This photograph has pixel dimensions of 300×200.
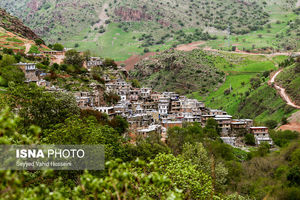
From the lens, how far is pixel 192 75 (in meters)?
134

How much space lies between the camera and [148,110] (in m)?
68.8

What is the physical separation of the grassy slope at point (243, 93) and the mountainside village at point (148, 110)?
21.4 m

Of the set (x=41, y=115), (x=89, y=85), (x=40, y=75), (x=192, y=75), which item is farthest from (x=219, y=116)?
(x=192, y=75)

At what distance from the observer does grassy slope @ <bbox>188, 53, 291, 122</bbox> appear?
9156 centimetres

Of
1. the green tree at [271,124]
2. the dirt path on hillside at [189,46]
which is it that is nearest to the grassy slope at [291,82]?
the green tree at [271,124]

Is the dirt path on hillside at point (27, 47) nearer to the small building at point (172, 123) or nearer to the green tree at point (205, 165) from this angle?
the small building at point (172, 123)

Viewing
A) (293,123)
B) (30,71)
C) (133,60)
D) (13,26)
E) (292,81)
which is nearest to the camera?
(30,71)

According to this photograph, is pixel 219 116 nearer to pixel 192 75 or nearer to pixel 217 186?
pixel 217 186

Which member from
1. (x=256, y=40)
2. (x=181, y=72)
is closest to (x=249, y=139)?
(x=181, y=72)

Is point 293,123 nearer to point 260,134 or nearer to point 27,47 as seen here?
point 260,134

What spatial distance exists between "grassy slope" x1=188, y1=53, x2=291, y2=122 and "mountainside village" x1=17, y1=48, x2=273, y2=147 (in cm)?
2139

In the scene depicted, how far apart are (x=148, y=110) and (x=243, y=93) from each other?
56.9m

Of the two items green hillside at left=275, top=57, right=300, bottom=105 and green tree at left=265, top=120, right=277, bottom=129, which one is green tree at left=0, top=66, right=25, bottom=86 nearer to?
green tree at left=265, top=120, right=277, bottom=129

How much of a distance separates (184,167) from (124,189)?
35.6ft
